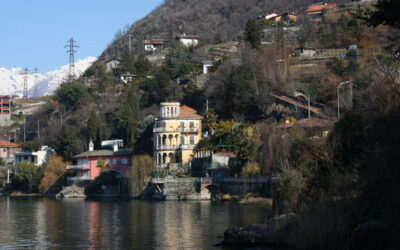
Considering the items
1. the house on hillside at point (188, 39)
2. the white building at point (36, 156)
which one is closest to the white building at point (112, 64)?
the house on hillside at point (188, 39)

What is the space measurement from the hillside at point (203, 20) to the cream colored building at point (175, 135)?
211 ft

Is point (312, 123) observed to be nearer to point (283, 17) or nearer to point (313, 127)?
point (313, 127)

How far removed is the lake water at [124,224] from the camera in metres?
43.2

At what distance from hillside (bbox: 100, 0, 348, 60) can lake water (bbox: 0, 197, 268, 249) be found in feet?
295

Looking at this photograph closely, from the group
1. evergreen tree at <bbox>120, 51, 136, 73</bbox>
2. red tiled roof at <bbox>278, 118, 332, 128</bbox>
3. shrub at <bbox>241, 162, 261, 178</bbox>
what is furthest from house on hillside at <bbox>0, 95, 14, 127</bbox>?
shrub at <bbox>241, 162, 261, 178</bbox>

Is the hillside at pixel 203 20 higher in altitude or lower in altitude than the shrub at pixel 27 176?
higher

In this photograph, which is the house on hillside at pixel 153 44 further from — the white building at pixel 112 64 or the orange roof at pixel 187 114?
the orange roof at pixel 187 114

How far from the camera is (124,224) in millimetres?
53156

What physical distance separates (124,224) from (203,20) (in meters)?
128

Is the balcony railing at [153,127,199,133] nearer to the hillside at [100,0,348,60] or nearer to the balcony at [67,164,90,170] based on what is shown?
the balcony at [67,164,90,170]

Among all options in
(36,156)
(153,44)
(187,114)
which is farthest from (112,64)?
(187,114)

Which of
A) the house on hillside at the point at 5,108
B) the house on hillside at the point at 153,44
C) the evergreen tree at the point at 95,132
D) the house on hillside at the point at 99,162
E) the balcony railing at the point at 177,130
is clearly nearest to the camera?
the balcony railing at the point at 177,130

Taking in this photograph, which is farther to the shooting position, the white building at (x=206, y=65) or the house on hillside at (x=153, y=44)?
the house on hillside at (x=153, y=44)

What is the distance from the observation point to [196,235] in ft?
148
